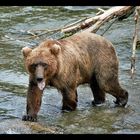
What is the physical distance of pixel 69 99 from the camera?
18.8 feet

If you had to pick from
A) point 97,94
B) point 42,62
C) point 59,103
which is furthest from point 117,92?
point 42,62

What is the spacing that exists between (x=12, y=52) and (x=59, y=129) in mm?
4982

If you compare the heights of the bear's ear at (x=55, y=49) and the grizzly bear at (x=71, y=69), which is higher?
the bear's ear at (x=55, y=49)

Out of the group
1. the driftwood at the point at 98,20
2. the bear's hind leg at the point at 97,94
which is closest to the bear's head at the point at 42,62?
the bear's hind leg at the point at 97,94

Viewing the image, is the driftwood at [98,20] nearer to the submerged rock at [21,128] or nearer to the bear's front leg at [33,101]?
the bear's front leg at [33,101]

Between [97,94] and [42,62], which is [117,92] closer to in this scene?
[97,94]

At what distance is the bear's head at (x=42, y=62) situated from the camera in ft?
16.7

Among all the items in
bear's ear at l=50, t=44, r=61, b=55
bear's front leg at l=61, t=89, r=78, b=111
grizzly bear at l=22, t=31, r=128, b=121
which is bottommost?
bear's front leg at l=61, t=89, r=78, b=111

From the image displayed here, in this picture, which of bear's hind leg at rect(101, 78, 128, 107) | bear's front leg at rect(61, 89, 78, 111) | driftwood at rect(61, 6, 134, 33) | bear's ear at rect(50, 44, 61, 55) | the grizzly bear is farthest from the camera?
driftwood at rect(61, 6, 134, 33)

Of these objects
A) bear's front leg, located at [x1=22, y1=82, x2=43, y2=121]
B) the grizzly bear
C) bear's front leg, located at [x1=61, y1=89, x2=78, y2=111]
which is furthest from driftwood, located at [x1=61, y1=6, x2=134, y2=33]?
bear's front leg, located at [x1=22, y1=82, x2=43, y2=121]

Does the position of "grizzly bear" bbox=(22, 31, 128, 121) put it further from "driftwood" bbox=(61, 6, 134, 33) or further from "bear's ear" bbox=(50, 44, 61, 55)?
"driftwood" bbox=(61, 6, 134, 33)

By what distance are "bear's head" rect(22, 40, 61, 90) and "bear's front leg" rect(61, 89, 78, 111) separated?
1.26 feet

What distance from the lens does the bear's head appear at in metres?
5.09

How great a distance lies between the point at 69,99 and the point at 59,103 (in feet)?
2.49
